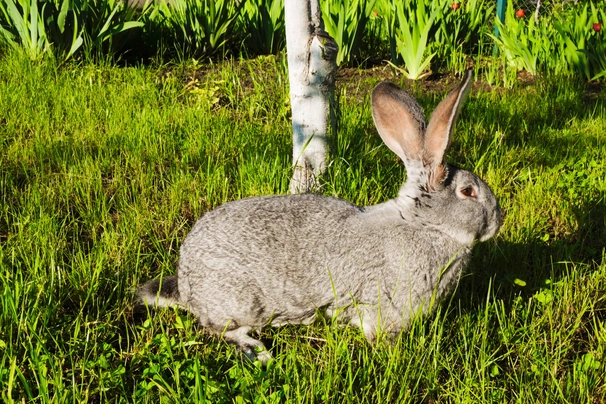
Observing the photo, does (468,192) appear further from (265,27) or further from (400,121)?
(265,27)

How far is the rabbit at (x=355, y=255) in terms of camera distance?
299cm

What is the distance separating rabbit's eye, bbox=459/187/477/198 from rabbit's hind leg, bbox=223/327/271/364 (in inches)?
44.6

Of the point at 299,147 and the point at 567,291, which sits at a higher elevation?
the point at 299,147

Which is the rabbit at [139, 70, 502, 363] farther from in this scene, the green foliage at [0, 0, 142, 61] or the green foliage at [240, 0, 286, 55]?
the green foliage at [240, 0, 286, 55]

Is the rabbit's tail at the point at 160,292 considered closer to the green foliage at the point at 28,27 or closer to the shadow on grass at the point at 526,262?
the shadow on grass at the point at 526,262

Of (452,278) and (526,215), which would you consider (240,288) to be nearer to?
(452,278)

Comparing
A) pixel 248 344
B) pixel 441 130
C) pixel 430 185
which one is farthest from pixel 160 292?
pixel 441 130

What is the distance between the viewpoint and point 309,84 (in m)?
3.98

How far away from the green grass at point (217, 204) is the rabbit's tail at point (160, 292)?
67 millimetres

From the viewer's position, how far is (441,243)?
9.95 ft

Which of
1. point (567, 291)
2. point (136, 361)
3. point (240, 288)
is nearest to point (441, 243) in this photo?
point (567, 291)

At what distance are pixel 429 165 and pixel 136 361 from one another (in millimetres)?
1519

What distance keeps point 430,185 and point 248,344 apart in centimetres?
109

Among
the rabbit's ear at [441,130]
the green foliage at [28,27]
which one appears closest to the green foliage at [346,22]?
the green foliage at [28,27]
